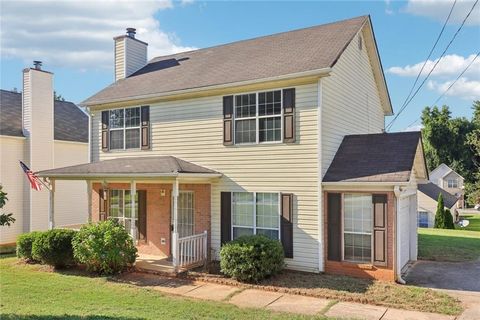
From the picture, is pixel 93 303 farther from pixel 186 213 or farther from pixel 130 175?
pixel 186 213

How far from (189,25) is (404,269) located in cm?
1095

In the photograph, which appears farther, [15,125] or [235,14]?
[15,125]

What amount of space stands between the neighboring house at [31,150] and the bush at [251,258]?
463 inches

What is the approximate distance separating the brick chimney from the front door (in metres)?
7.26

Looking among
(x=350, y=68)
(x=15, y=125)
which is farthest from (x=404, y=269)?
(x=15, y=125)

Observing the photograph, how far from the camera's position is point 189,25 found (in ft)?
46.3

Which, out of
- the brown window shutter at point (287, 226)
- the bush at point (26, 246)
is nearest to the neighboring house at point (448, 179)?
the brown window shutter at point (287, 226)

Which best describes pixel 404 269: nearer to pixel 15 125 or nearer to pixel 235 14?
pixel 235 14

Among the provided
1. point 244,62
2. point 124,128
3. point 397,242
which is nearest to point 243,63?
point 244,62

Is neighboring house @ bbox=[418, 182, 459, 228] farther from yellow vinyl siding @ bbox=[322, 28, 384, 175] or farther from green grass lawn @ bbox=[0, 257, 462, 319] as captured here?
green grass lawn @ bbox=[0, 257, 462, 319]

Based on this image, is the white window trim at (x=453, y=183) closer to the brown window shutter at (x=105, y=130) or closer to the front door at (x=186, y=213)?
the front door at (x=186, y=213)

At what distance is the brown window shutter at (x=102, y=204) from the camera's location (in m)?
15.4

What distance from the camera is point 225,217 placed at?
12.6 meters

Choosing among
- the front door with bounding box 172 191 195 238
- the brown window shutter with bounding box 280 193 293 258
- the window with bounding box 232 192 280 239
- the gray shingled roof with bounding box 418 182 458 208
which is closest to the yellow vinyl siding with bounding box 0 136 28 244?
the front door with bounding box 172 191 195 238
